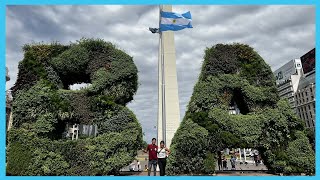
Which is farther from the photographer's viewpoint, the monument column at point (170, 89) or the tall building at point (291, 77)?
the tall building at point (291, 77)

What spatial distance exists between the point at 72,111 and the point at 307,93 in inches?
2915

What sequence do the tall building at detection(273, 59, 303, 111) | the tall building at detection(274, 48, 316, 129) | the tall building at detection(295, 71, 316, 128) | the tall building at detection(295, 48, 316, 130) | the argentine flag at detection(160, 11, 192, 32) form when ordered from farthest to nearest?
the tall building at detection(273, 59, 303, 111)
the tall building at detection(295, 71, 316, 128)
the tall building at detection(274, 48, 316, 129)
the tall building at detection(295, 48, 316, 130)
the argentine flag at detection(160, 11, 192, 32)

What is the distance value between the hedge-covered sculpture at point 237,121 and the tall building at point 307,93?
5765cm

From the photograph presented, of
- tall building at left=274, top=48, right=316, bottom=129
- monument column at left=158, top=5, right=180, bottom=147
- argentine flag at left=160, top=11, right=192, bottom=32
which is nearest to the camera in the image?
argentine flag at left=160, top=11, right=192, bottom=32

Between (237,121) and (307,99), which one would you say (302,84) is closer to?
(307,99)

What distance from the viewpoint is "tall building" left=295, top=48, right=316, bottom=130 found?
68688mm

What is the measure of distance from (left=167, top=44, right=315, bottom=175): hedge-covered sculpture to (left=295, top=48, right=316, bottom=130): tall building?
57.6 metres

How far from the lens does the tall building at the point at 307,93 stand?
225 ft

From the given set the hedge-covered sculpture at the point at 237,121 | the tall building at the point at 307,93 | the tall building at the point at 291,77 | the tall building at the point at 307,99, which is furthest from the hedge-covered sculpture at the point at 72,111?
the tall building at the point at 291,77

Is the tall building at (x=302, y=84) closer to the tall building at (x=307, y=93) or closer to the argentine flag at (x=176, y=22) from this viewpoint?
the tall building at (x=307, y=93)

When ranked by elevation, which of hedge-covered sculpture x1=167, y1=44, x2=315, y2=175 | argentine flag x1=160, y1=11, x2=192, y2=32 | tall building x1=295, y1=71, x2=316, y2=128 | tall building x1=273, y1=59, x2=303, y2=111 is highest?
tall building x1=273, y1=59, x2=303, y2=111

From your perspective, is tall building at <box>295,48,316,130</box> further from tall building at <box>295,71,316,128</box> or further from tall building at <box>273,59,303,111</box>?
tall building at <box>273,59,303,111</box>

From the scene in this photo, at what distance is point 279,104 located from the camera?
14562 millimetres

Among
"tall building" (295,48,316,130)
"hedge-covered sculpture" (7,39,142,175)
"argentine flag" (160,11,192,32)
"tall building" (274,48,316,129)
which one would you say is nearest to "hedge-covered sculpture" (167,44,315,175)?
"argentine flag" (160,11,192,32)
